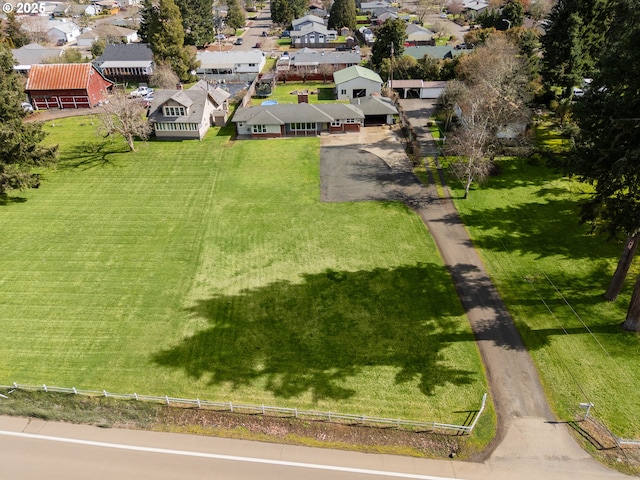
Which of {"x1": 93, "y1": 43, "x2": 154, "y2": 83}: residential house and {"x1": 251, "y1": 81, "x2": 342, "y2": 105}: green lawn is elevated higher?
{"x1": 93, "y1": 43, "x2": 154, "y2": 83}: residential house

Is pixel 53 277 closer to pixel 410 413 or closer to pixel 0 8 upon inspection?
pixel 410 413

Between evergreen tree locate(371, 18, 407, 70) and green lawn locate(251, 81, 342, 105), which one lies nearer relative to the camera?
green lawn locate(251, 81, 342, 105)

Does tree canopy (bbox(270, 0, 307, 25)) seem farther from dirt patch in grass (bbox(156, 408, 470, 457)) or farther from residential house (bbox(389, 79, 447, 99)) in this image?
dirt patch in grass (bbox(156, 408, 470, 457))

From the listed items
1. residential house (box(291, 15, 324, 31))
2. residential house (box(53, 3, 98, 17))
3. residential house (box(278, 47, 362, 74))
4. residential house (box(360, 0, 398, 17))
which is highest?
residential house (box(360, 0, 398, 17))

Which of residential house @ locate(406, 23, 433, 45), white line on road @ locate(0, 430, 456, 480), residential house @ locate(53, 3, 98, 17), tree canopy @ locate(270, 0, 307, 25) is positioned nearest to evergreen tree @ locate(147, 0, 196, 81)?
residential house @ locate(406, 23, 433, 45)

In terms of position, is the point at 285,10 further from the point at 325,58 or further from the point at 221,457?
the point at 221,457

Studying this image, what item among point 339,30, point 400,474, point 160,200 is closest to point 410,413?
point 400,474

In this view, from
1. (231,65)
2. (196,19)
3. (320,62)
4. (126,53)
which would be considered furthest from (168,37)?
(320,62)
